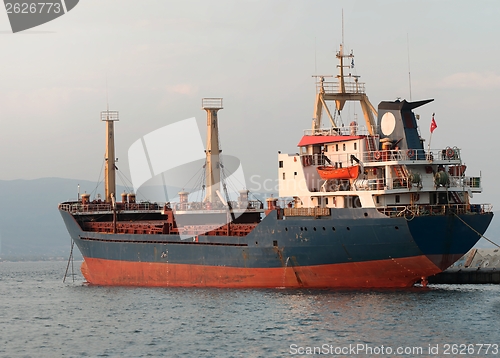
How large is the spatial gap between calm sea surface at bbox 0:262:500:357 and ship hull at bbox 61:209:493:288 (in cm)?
119

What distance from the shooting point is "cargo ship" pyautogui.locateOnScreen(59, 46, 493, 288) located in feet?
132

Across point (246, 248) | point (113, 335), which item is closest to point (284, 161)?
point (246, 248)

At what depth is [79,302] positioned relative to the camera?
145ft

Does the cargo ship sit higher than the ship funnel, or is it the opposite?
the ship funnel

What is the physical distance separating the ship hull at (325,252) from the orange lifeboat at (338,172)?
212cm

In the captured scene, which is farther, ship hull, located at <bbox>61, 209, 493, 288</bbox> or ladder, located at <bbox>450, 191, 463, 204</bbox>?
ladder, located at <bbox>450, 191, 463, 204</bbox>

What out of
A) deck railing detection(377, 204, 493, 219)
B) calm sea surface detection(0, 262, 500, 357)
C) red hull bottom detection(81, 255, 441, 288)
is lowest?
calm sea surface detection(0, 262, 500, 357)

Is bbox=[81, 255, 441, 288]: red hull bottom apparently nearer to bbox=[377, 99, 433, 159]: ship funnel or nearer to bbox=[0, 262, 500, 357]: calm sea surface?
bbox=[0, 262, 500, 357]: calm sea surface

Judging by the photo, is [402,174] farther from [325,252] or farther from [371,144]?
[325,252]

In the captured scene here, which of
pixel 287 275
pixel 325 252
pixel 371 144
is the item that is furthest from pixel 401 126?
pixel 287 275

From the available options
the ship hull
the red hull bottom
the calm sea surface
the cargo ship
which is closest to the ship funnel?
the cargo ship

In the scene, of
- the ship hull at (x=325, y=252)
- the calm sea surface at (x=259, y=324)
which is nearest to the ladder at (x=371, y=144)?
the ship hull at (x=325, y=252)

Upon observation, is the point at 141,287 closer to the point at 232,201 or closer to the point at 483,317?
the point at 232,201

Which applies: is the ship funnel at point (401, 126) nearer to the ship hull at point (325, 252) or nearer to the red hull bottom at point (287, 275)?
the ship hull at point (325, 252)
